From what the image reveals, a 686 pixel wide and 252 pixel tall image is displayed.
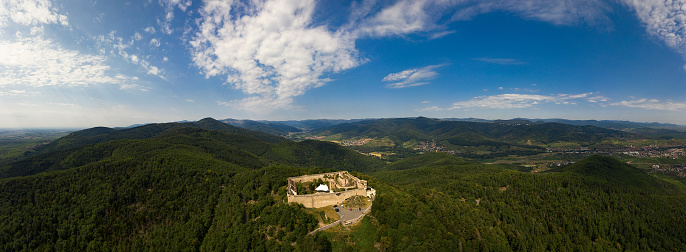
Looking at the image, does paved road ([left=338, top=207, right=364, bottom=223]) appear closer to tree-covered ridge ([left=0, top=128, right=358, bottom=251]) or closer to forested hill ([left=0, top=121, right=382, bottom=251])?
tree-covered ridge ([left=0, top=128, right=358, bottom=251])

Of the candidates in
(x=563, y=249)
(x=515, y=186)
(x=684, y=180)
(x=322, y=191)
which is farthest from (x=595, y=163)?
(x=322, y=191)

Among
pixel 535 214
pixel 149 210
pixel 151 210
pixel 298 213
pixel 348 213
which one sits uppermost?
pixel 348 213

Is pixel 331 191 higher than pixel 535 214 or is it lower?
higher

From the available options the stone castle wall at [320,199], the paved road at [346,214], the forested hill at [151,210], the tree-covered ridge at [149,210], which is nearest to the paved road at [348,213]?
the paved road at [346,214]

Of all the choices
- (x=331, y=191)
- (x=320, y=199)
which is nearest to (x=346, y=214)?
(x=320, y=199)

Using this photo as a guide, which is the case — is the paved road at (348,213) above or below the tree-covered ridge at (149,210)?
above

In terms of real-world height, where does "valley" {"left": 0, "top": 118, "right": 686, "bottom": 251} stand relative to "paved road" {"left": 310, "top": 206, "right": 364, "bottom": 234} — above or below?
below

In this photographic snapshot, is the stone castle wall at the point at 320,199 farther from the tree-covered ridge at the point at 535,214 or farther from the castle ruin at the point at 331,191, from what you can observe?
the tree-covered ridge at the point at 535,214

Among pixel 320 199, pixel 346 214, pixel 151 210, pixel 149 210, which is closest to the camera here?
pixel 346 214

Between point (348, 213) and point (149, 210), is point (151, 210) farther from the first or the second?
point (348, 213)

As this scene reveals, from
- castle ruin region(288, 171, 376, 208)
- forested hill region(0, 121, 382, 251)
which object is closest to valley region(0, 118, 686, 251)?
forested hill region(0, 121, 382, 251)

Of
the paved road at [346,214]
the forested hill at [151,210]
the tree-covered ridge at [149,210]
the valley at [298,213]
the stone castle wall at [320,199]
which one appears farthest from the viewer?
the tree-covered ridge at [149,210]

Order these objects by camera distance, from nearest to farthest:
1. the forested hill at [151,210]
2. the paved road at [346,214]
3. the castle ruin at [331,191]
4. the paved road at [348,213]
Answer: the paved road at [346,214] → the paved road at [348,213] → the castle ruin at [331,191] → the forested hill at [151,210]
